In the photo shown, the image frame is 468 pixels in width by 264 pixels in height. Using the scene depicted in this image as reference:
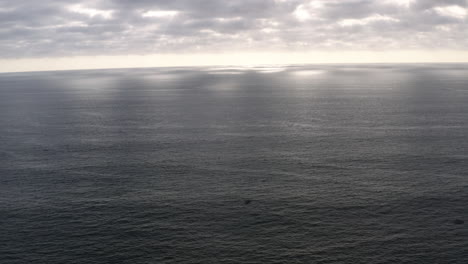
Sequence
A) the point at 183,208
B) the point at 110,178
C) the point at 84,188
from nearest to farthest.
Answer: the point at 183,208 < the point at 84,188 < the point at 110,178

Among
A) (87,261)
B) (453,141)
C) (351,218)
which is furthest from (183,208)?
(453,141)

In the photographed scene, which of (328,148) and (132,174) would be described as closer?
(132,174)

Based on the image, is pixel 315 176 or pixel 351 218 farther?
pixel 315 176

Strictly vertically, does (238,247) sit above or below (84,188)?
below

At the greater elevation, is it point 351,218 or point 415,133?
point 415,133

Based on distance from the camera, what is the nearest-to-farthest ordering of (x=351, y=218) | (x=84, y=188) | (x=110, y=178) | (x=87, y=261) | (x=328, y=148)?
1. (x=87, y=261)
2. (x=351, y=218)
3. (x=84, y=188)
4. (x=110, y=178)
5. (x=328, y=148)

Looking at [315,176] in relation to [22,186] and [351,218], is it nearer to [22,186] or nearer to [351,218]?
[351,218]

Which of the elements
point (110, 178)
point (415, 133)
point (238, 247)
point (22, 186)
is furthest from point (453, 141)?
point (22, 186)

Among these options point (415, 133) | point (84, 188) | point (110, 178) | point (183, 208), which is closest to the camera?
point (183, 208)

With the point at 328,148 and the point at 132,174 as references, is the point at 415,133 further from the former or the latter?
the point at 132,174
